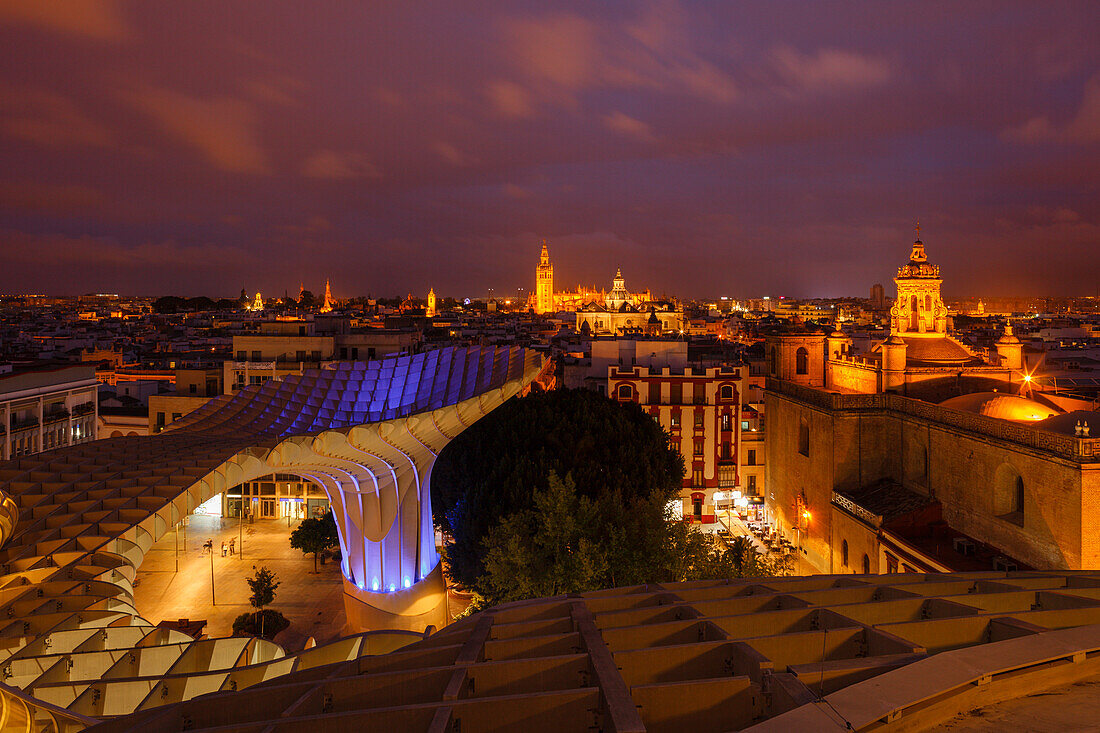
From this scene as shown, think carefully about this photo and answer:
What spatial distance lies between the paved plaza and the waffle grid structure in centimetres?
1671

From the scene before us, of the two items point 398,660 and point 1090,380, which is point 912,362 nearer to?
point 1090,380

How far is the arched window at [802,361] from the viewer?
1451 inches

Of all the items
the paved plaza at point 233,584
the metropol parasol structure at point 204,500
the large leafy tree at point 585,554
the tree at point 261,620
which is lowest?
the paved plaza at point 233,584

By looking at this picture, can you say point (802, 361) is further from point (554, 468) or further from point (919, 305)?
point (554, 468)

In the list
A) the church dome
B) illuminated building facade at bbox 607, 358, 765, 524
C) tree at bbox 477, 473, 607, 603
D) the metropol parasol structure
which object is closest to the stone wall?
the church dome

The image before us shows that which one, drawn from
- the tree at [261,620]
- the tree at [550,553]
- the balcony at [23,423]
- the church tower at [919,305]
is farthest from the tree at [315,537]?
the church tower at [919,305]

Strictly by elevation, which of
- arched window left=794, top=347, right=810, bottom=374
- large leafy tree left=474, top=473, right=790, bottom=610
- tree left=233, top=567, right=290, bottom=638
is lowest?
tree left=233, top=567, right=290, bottom=638

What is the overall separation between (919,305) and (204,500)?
120 feet

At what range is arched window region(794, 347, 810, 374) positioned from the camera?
3684cm

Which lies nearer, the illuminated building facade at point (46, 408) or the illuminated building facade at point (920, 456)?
the illuminated building facade at point (920, 456)

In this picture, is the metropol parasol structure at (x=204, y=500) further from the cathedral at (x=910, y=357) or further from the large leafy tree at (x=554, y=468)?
the cathedral at (x=910, y=357)

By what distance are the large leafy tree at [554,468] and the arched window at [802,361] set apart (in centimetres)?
1247

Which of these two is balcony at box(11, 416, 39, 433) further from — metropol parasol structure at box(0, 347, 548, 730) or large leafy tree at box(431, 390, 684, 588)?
large leafy tree at box(431, 390, 684, 588)

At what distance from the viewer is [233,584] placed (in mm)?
25578
